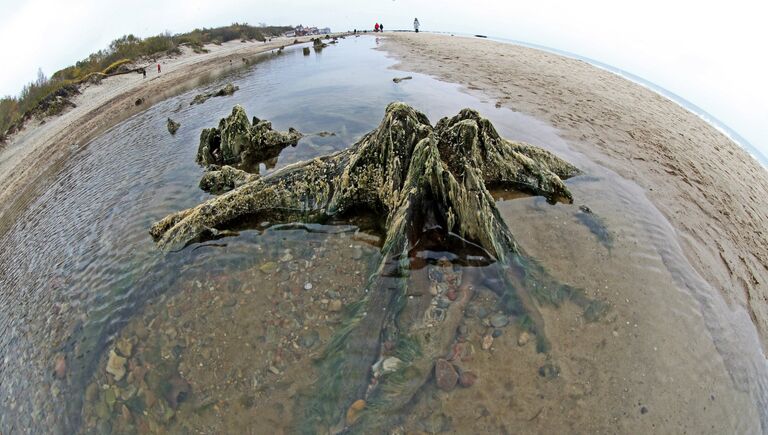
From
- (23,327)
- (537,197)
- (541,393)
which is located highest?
(537,197)

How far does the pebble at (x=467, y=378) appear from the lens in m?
5.42

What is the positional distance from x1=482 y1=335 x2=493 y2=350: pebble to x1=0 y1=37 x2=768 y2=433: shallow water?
0.36ft

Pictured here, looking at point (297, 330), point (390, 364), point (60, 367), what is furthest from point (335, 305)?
point (60, 367)

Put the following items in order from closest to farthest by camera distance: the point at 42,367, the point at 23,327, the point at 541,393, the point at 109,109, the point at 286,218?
1. the point at 541,393
2. the point at 42,367
3. the point at 23,327
4. the point at 286,218
5. the point at 109,109

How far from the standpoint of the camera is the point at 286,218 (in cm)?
925

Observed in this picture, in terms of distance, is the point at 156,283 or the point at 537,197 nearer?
the point at 156,283

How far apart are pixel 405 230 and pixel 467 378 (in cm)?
Answer: 323

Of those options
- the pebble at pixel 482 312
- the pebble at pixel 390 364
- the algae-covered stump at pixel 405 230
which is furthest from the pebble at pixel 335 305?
the pebble at pixel 482 312

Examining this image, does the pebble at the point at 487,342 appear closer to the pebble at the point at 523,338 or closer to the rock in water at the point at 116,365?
the pebble at the point at 523,338

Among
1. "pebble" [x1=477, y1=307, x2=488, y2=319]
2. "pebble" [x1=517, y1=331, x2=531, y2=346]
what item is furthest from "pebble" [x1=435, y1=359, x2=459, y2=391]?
"pebble" [x1=517, y1=331, x2=531, y2=346]

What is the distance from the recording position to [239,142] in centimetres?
1365

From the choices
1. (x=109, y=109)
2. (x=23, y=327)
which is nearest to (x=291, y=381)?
(x=23, y=327)

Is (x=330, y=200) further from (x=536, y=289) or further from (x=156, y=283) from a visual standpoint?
(x=536, y=289)

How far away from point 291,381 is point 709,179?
1438 cm
